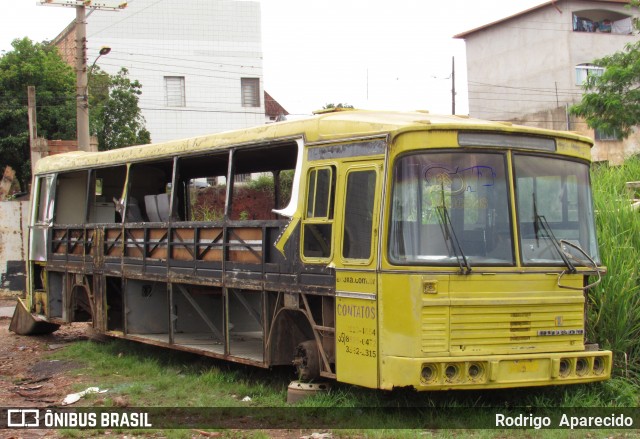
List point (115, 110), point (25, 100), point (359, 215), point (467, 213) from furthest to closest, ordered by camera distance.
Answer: point (115, 110) < point (25, 100) < point (359, 215) < point (467, 213)

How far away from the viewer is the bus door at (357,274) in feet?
23.5

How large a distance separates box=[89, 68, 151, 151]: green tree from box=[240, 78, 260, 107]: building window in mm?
6509

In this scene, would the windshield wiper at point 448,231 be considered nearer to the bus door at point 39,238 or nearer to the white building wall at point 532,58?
the bus door at point 39,238

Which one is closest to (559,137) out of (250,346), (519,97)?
(250,346)

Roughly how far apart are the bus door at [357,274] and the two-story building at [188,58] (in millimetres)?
29089

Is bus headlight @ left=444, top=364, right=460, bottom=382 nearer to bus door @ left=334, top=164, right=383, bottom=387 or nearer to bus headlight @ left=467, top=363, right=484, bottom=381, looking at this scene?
bus headlight @ left=467, top=363, right=484, bottom=381

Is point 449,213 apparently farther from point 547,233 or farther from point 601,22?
point 601,22

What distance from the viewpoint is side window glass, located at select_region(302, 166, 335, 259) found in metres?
7.77

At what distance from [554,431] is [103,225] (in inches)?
300

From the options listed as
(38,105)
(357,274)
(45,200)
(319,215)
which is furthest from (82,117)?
(357,274)

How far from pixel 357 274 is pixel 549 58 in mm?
33486

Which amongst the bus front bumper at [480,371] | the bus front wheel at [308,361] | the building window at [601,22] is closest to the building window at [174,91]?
the building window at [601,22]

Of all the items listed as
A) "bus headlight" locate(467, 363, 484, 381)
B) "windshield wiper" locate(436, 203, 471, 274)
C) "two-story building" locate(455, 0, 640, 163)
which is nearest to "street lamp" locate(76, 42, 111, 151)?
"windshield wiper" locate(436, 203, 471, 274)

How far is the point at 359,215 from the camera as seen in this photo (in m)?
7.45
